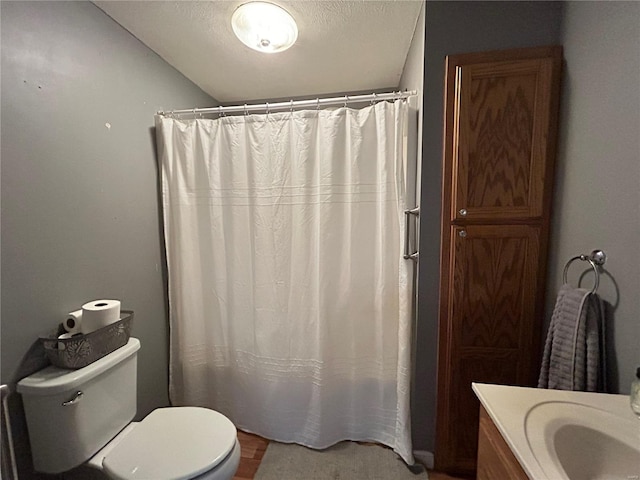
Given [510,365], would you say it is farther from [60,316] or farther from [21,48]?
[21,48]

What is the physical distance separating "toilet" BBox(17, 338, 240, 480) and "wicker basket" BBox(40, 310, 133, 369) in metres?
0.03

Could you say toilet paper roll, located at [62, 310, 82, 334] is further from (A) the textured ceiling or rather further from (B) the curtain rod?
(A) the textured ceiling

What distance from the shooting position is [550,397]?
82 centimetres

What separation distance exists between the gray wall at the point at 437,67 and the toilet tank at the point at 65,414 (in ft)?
4.68

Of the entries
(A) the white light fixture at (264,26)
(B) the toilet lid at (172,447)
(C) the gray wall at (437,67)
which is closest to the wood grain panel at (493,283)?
(C) the gray wall at (437,67)

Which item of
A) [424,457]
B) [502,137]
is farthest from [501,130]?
[424,457]

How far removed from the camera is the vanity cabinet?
26.9 inches

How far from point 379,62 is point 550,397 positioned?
192cm

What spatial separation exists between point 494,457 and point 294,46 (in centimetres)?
203

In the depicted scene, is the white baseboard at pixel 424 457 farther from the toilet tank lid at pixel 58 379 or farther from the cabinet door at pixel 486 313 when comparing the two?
the toilet tank lid at pixel 58 379

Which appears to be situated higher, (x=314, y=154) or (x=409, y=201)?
(x=314, y=154)

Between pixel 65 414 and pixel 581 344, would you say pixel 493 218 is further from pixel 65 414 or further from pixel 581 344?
pixel 65 414

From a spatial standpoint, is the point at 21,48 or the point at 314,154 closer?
the point at 21,48

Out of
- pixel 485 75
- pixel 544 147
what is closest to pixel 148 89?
pixel 485 75
